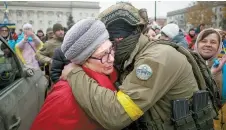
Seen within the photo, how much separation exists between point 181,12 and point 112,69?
310ft

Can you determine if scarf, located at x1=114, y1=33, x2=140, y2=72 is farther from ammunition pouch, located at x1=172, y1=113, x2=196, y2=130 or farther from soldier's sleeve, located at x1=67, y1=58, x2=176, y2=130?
ammunition pouch, located at x1=172, y1=113, x2=196, y2=130

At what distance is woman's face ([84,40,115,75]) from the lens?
5.32 ft

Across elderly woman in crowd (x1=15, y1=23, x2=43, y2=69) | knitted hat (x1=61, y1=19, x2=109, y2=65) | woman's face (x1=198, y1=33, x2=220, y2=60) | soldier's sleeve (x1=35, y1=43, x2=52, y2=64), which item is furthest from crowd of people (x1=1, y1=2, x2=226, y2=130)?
elderly woman in crowd (x1=15, y1=23, x2=43, y2=69)

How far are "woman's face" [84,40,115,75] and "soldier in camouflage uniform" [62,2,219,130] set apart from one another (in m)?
0.08

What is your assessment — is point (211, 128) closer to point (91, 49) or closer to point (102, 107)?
point (102, 107)

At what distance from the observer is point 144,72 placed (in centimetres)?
148

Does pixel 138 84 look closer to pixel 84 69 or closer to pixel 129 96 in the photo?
pixel 129 96

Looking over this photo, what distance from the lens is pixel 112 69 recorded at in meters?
1.69

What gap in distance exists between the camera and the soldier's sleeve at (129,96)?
146cm

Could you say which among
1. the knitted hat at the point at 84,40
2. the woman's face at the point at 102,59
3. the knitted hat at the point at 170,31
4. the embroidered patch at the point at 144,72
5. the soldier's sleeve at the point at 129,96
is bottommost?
the soldier's sleeve at the point at 129,96

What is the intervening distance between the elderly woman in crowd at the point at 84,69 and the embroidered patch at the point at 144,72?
222 mm

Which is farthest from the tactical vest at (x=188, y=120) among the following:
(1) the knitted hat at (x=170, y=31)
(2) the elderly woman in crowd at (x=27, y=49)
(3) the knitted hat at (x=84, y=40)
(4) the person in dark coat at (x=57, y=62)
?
(2) the elderly woman in crowd at (x=27, y=49)

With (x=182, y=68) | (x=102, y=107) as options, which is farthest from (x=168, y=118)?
(x=102, y=107)

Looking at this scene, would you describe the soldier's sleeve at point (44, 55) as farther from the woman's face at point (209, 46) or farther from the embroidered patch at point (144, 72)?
the embroidered patch at point (144, 72)
